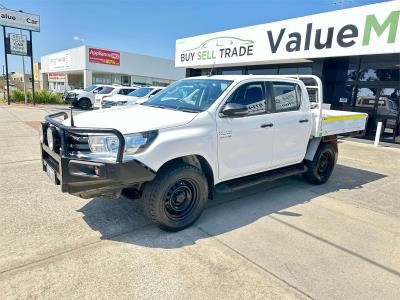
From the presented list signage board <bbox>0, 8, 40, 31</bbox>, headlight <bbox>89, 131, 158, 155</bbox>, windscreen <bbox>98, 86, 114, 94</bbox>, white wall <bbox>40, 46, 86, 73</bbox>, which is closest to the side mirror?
headlight <bbox>89, 131, 158, 155</bbox>

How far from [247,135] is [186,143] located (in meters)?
1.04

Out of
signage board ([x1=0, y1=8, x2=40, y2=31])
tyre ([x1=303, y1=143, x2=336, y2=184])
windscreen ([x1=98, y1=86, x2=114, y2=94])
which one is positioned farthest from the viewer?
signage board ([x1=0, y1=8, x2=40, y2=31])

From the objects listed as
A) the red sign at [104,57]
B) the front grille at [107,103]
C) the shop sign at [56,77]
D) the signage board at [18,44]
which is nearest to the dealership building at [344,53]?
the front grille at [107,103]

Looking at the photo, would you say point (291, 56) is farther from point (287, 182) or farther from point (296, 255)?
point (296, 255)

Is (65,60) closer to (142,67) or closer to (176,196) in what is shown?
(142,67)

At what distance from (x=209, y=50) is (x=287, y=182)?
1239 centimetres

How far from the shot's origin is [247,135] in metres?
4.12

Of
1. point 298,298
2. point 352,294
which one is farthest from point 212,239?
point 352,294

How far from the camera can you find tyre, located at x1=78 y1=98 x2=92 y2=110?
19266 mm

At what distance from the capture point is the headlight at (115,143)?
3125 millimetres

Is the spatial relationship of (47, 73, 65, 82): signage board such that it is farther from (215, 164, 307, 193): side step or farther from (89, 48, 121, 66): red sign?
(215, 164, 307, 193): side step

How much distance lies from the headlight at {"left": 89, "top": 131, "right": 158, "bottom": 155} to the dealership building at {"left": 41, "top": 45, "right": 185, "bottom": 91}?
3326cm

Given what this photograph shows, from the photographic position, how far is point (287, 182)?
19.3 ft

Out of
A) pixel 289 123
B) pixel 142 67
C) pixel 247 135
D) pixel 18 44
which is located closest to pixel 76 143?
pixel 247 135
